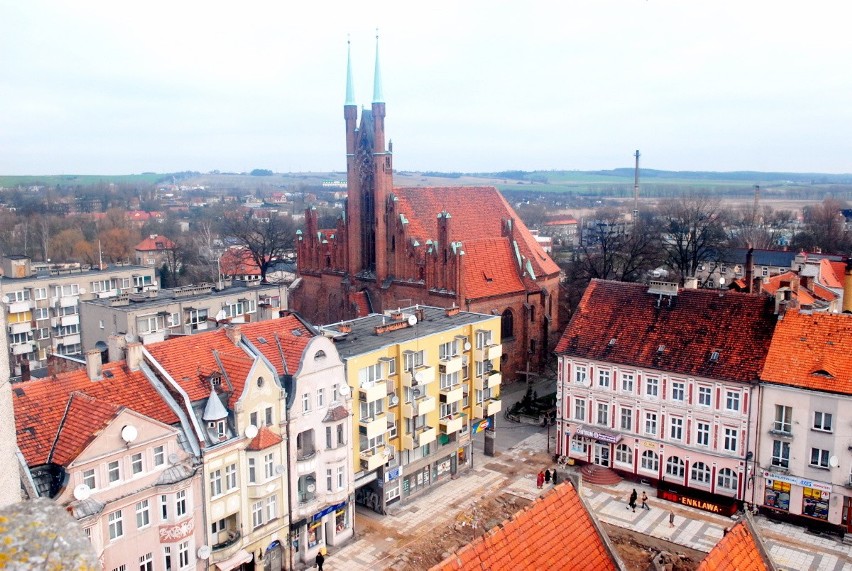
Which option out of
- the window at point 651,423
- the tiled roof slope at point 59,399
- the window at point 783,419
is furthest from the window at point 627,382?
the tiled roof slope at point 59,399

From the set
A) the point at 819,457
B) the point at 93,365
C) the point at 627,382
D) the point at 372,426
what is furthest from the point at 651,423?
the point at 93,365

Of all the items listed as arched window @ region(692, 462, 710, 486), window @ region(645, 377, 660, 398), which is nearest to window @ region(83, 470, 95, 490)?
window @ region(645, 377, 660, 398)

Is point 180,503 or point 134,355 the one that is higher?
point 134,355

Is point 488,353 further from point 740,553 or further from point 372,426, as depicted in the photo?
point 740,553

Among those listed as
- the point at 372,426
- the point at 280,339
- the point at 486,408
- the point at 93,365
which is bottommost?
the point at 486,408

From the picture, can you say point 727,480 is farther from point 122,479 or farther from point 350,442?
point 122,479
